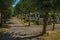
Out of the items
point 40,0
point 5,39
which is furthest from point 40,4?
point 5,39

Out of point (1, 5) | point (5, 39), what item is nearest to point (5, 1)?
point (1, 5)

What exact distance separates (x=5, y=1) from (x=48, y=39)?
36.6 feet

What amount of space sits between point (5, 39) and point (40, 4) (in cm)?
505

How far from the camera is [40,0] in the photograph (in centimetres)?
1731

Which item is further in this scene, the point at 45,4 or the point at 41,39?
the point at 45,4

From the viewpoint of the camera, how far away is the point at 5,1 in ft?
80.3

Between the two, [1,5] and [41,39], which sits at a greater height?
[1,5]

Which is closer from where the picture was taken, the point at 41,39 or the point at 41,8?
the point at 41,39

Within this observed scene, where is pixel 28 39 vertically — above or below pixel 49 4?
below

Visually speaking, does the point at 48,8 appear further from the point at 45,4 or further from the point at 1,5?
the point at 1,5

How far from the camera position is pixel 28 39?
15625 millimetres

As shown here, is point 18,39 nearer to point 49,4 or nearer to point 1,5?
point 49,4

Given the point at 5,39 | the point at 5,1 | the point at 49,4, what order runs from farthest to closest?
the point at 5,1 < the point at 49,4 < the point at 5,39

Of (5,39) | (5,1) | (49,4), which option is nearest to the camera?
(5,39)
